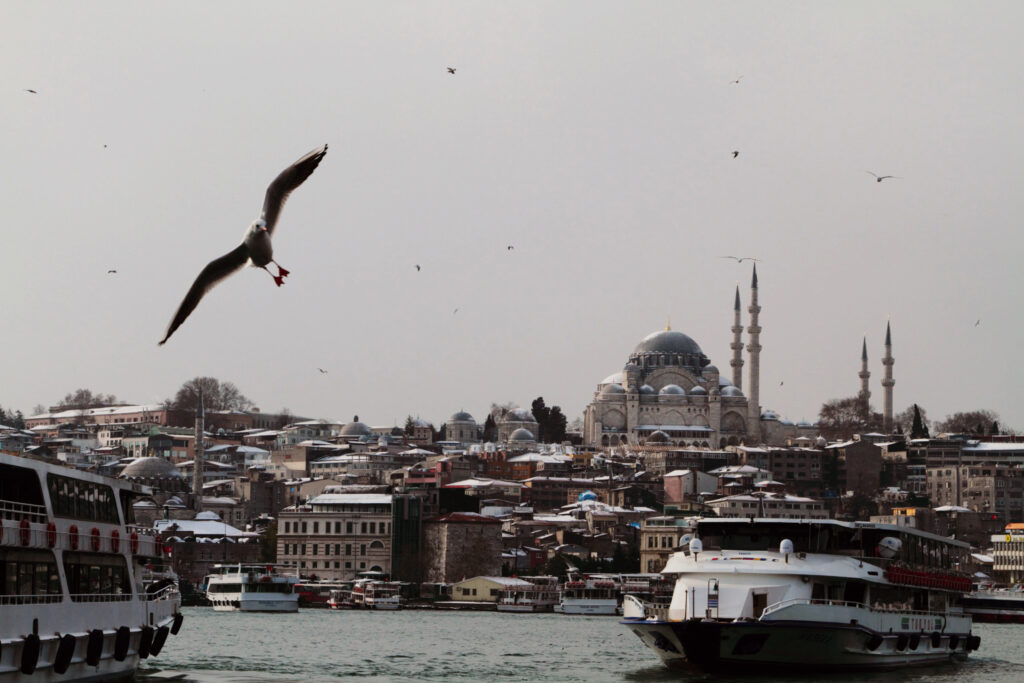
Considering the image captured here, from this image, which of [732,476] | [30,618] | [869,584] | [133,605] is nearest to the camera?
[30,618]

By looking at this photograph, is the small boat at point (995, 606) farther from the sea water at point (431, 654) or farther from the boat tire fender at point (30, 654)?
the boat tire fender at point (30, 654)

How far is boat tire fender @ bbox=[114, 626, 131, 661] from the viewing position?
23281 mm

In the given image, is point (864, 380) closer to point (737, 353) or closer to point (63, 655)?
point (737, 353)

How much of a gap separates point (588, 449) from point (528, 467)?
471 inches

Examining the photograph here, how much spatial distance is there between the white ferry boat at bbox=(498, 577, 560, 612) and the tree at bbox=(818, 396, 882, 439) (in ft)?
218

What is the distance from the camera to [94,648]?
72.2 ft

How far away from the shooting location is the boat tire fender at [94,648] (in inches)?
861

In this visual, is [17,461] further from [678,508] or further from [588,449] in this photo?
[588,449]

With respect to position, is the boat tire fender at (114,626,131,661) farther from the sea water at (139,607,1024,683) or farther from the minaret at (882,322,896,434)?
the minaret at (882,322,896,434)

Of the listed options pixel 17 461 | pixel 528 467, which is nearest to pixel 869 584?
pixel 17 461

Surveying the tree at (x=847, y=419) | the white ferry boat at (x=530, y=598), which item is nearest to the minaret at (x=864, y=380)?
the tree at (x=847, y=419)

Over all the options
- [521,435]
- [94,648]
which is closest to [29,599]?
[94,648]

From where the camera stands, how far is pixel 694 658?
89.0ft

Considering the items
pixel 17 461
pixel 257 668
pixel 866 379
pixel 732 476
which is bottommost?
pixel 257 668
